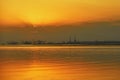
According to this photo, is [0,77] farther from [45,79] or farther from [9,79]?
[45,79]

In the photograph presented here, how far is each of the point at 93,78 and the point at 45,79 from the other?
3.28 metres

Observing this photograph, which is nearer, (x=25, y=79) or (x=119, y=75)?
(x=25, y=79)

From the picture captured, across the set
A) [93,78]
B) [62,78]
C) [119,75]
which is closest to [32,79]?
[62,78]

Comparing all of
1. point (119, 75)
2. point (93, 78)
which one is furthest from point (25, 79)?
point (119, 75)

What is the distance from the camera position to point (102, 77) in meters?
26.1

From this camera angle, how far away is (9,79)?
2503cm

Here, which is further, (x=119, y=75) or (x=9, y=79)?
(x=119, y=75)

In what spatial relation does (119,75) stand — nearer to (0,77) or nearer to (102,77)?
(102,77)

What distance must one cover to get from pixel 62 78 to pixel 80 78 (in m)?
1.21

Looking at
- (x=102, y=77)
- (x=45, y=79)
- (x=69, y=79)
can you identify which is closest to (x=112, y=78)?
(x=102, y=77)

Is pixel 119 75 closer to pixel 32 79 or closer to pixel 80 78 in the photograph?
pixel 80 78

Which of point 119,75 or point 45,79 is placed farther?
point 119,75

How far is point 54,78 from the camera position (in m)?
25.2

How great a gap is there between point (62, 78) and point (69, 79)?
2.42 ft
